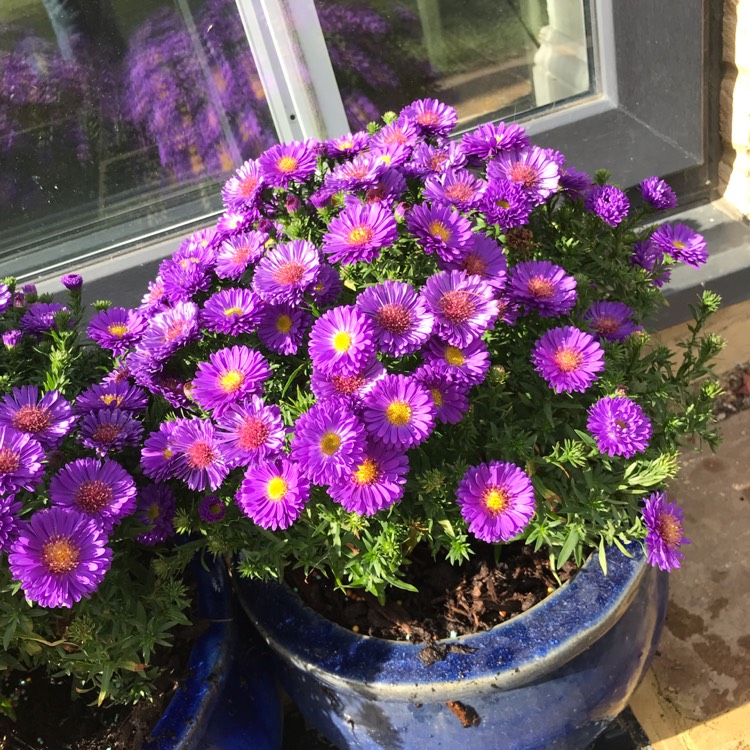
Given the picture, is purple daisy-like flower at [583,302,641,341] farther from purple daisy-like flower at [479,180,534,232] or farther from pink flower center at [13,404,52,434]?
pink flower center at [13,404,52,434]

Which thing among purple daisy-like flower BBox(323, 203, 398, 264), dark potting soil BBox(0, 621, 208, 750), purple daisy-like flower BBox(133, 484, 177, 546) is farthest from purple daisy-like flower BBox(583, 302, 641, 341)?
dark potting soil BBox(0, 621, 208, 750)

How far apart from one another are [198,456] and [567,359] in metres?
0.48

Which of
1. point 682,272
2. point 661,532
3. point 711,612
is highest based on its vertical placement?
point 661,532

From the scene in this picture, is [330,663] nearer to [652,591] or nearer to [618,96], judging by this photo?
[652,591]

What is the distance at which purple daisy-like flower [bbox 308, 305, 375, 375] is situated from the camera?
0.88 meters

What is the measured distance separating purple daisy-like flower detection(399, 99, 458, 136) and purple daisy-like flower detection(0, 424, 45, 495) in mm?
718

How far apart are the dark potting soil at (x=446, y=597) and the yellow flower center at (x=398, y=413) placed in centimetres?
36

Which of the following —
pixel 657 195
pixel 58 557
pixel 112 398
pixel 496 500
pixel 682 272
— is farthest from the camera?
pixel 682 272

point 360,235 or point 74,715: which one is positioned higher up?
point 360,235

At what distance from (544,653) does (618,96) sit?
4.05 feet

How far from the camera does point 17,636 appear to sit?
96cm

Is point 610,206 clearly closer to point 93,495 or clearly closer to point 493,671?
point 493,671

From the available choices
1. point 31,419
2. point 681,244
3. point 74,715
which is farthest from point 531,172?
point 74,715

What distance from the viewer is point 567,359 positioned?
97cm
